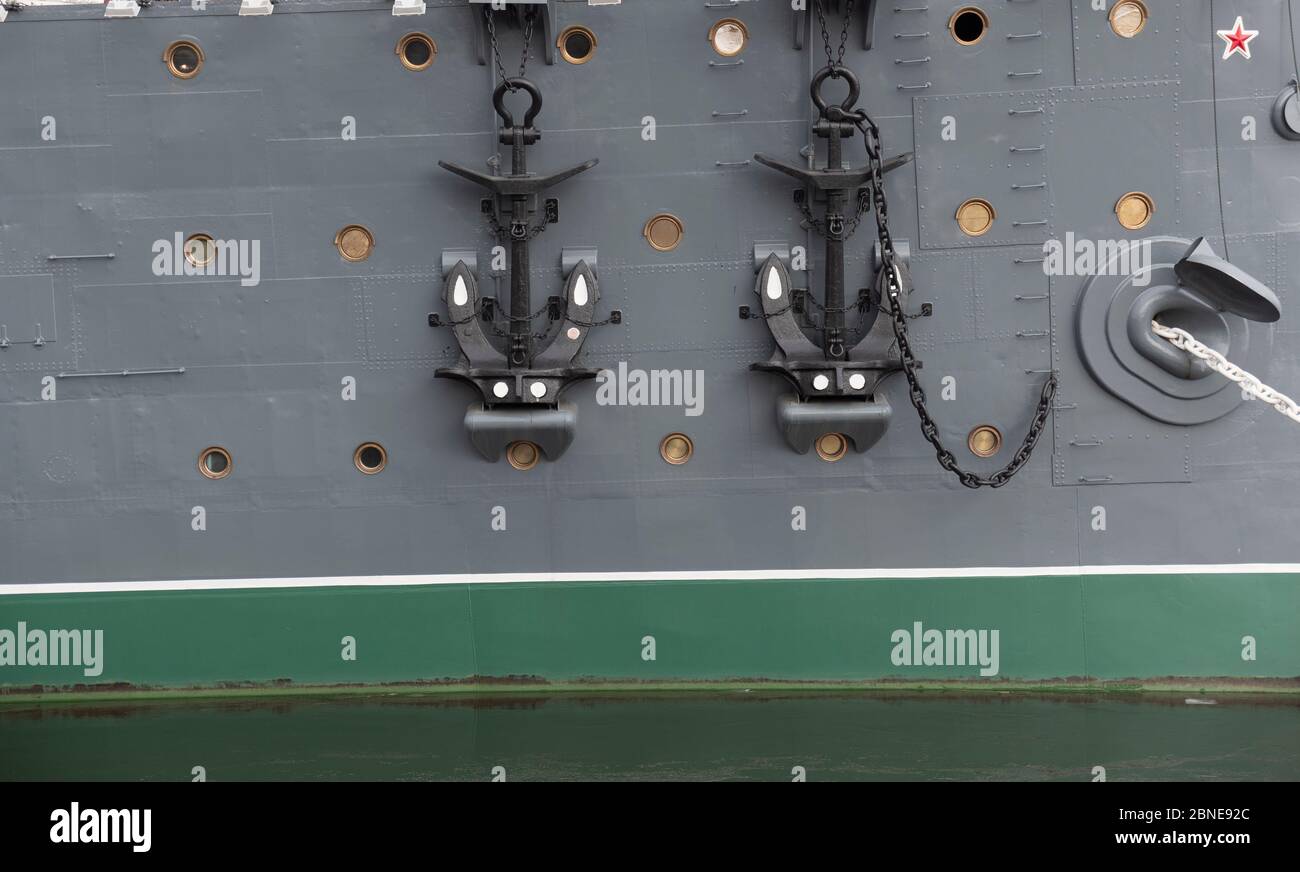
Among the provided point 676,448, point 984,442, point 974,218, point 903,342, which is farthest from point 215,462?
point 974,218

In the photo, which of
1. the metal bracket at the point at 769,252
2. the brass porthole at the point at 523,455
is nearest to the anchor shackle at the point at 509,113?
the metal bracket at the point at 769,252

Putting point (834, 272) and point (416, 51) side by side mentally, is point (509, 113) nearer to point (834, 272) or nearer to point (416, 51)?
point (416, 51)

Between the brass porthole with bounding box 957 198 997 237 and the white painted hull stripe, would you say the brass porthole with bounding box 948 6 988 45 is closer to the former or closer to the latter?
the brass porthole with bounding box 957 198 997 237

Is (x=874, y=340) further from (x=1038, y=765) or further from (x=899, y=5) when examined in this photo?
(x=1038, y=765)

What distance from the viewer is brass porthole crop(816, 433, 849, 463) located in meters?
7.40

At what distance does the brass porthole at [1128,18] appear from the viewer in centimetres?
721

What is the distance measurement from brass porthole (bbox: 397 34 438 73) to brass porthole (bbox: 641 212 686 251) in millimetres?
1818

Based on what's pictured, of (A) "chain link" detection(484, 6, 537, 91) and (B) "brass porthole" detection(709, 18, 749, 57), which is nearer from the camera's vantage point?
(A) "chain link" detection(484, 6, 537, 91)

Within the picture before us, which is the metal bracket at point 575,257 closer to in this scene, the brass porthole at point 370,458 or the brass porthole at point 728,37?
the brass porthole at point 728,37

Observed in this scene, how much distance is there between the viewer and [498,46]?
729 centimetres

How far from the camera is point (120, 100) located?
24.3 feet

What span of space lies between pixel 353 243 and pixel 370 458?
4.81 ft

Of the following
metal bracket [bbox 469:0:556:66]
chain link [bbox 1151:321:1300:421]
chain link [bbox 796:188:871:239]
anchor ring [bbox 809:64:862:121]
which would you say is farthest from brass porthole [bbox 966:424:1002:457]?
metal bracket [bbox 469:0:556:66]

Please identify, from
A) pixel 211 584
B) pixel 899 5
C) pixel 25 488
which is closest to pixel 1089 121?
pixel 899 5
